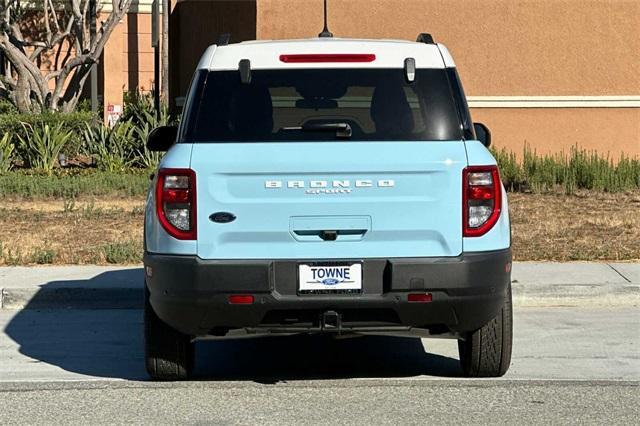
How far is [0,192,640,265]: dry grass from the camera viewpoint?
523 inches

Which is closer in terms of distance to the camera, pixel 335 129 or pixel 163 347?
pixel 335 129

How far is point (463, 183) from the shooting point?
756 centimetres

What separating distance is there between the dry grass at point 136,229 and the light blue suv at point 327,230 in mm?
5496

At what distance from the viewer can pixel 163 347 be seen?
8.17 m

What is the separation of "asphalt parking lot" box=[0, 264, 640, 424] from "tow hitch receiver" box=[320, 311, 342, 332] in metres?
0.42

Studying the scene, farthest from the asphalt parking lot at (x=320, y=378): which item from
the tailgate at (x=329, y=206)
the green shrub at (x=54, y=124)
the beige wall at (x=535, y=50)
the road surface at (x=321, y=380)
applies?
the green shrub at (x=54, y=124)

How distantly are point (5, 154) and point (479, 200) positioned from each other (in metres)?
15.0

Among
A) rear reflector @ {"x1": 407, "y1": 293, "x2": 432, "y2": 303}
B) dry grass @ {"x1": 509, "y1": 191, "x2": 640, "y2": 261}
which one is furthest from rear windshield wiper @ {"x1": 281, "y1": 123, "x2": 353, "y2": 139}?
dry grass @ {"x1": 509, "y1": 191, "x2": 640, "y2": 261}

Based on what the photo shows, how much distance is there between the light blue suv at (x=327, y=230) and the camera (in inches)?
295

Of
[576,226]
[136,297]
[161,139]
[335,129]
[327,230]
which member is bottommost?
[576,226]

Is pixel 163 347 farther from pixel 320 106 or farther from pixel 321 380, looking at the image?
pixel 320 106

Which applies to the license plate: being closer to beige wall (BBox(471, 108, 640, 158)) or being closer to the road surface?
the road surface

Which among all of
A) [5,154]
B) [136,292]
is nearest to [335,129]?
[136,292]

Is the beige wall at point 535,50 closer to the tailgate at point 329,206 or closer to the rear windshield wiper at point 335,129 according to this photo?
the rear windshield wiper at point 335,129
